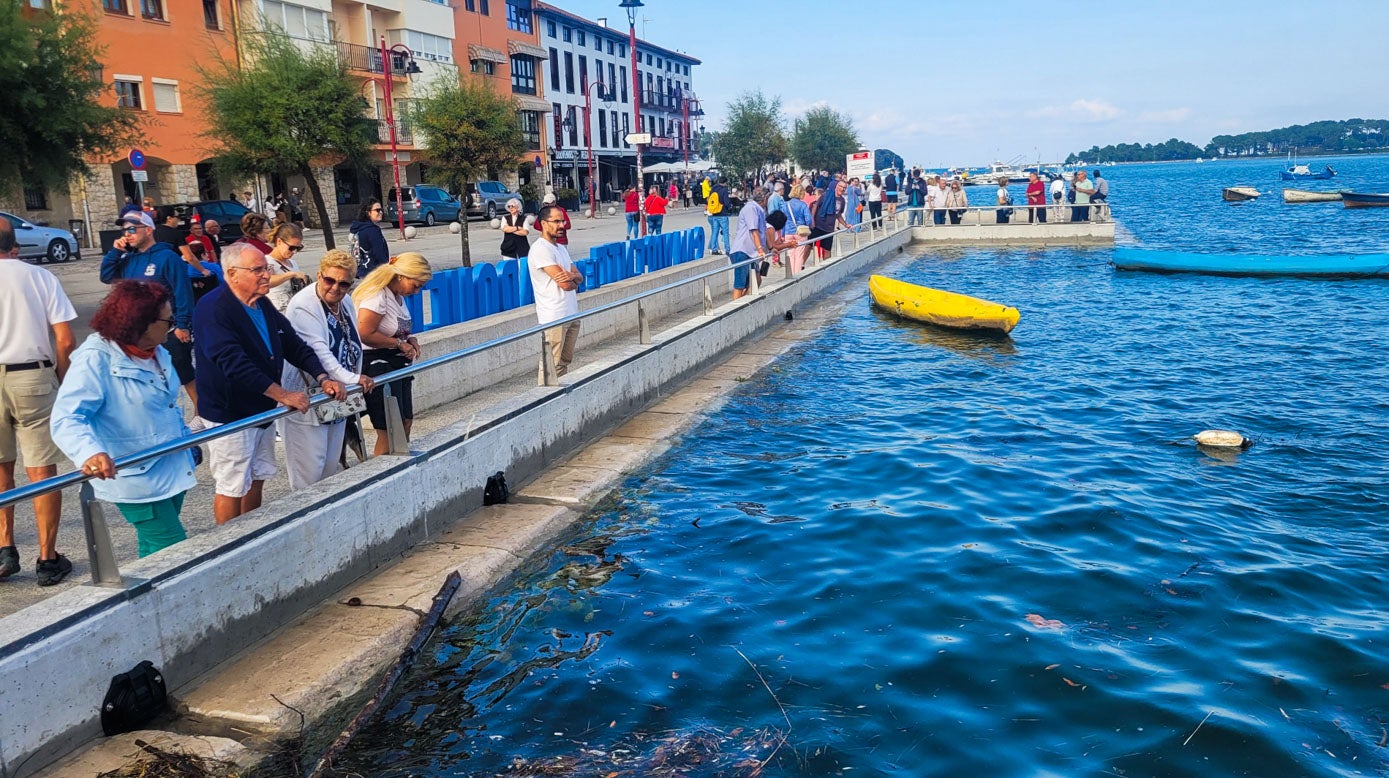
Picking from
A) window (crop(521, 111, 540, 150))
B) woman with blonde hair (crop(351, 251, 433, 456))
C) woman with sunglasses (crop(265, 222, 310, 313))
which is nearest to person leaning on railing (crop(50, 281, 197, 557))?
woman with blonde hair (crop(351, 251, 433, 456))

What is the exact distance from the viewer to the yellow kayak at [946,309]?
1700 cm

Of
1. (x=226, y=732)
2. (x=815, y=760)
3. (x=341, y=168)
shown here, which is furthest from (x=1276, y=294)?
(x=341, y=168)

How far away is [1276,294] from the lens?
23.1 metres

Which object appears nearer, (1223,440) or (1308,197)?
(1223,440)

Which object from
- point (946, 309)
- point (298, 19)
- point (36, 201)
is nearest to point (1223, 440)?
point (946, 309)

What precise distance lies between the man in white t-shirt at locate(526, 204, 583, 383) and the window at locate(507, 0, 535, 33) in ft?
185

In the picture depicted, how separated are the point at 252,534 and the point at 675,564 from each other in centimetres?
295

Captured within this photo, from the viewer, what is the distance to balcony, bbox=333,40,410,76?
4472cm

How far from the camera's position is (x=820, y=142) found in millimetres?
78688

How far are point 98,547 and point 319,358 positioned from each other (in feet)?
6.52

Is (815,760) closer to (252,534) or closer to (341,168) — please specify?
(252,534)

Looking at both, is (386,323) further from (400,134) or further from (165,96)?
(400,134)

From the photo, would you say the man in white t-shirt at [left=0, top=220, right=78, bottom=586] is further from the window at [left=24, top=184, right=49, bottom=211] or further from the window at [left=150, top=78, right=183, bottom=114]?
the window at [left=150, top=78, right=183, bottom=114]

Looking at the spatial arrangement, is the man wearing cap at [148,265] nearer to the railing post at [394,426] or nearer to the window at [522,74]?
the railing post at [394,426]
